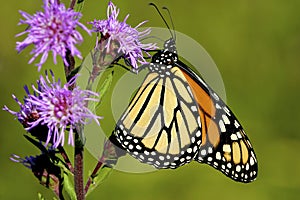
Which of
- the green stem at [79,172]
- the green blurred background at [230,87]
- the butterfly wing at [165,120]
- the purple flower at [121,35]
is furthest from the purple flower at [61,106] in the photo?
the green blurred background at [230,87]

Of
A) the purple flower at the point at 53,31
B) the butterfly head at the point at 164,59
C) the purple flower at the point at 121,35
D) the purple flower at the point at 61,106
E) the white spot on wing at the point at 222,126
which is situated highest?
the butterfly head at the point at 164,59

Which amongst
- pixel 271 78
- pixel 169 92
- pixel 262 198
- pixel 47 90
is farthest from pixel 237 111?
pixel 47 90

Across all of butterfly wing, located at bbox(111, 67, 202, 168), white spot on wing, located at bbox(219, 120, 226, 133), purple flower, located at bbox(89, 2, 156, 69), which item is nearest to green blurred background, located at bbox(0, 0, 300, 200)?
butterfly wing, located at bbox(111, 67, 202, 168)

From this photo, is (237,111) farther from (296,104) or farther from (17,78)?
(17,78)

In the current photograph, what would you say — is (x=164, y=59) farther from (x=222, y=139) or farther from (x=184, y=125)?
(x=222, y=139)

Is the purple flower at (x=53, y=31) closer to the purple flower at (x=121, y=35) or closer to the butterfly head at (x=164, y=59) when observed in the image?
the purple flower at (x=121, y=35)

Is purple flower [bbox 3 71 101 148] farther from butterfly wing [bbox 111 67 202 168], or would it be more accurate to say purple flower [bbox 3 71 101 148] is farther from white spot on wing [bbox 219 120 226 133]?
white spot on wing [bbox 219 120 226 133]
